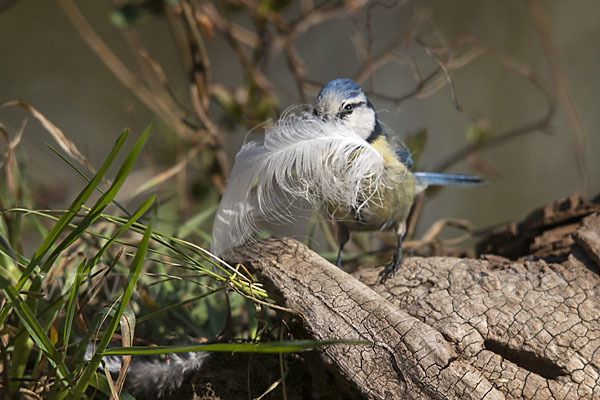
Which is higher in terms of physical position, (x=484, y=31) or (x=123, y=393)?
(x=484, y=31)

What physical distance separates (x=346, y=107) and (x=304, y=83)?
97 cm

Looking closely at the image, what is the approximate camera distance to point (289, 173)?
4.46 feet

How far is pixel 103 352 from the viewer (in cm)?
104

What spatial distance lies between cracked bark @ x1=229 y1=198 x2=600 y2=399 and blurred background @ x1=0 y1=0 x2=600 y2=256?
78 centimetres

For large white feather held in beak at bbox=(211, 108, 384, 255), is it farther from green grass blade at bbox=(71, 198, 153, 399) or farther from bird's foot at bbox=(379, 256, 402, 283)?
green grass blade at bbox=(71, 198, 153, 399)

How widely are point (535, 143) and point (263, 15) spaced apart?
8.05ft

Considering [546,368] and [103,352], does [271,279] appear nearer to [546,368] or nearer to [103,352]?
[103,352]

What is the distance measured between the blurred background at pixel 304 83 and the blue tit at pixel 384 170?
263 mm

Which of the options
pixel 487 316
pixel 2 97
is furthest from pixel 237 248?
A: pixel 2 97

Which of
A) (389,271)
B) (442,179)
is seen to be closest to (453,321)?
(389,271)

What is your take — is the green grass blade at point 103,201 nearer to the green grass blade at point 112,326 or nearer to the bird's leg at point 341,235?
the green grass blade at point 112,326

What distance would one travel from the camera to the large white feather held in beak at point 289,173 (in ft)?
4.45

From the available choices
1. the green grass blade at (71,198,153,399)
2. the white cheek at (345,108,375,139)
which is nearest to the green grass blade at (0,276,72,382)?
the green grass blade at (71,198,153,399)

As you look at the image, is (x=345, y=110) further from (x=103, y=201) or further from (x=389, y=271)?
(x=103, y=201)
